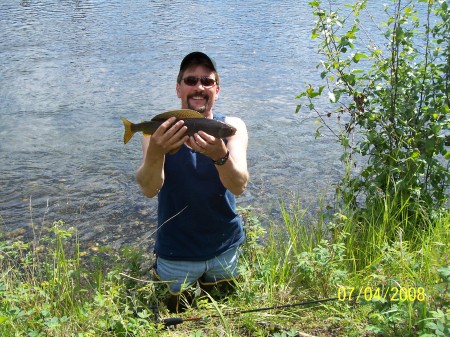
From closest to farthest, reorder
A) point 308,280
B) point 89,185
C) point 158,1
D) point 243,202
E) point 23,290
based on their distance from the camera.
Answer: point 23,290 < point 308,280 < point 243,202 < point 89,185 < point 158,1

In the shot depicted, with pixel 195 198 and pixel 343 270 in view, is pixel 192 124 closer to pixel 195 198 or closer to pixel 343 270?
pixel 195 198

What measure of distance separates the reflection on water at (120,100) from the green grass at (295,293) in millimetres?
1829

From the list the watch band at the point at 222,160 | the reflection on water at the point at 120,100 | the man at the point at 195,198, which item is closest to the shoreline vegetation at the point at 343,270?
the man at the point at 195,198

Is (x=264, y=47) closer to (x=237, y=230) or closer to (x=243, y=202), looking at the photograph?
(x=243, y=202)

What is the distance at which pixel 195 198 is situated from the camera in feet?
13.6

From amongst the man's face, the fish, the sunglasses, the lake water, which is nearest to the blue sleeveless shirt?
the man's face

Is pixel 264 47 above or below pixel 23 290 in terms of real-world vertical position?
above

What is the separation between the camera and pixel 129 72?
41.6 ft

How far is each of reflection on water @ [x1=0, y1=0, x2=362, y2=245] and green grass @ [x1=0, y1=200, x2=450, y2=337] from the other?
1829 mm

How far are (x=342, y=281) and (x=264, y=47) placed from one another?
11.1 metres

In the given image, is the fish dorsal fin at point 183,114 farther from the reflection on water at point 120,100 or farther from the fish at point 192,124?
the reflection on water at point 120,100

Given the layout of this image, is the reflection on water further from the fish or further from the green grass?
the fish

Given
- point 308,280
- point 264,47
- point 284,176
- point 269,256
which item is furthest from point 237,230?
point 264,47

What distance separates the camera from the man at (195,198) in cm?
410
